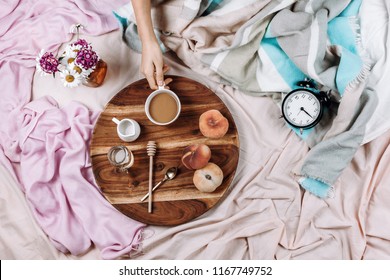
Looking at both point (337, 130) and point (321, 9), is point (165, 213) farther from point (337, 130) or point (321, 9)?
point (321, 9)

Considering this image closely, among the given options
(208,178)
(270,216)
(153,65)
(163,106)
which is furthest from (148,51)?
(270,216)

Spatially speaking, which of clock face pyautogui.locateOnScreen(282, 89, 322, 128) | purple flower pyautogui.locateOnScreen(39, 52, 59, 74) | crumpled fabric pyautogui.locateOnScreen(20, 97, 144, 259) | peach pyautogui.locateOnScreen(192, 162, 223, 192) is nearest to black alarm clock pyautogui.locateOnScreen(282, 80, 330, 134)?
clock face pyautogui.locateOnScreen(282, 89, 322, 128)

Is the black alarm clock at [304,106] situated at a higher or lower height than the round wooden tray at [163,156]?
higher

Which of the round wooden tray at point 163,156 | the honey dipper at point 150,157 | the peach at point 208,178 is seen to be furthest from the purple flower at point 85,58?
the peach at point 208,178

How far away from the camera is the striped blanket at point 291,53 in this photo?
42.0 inches

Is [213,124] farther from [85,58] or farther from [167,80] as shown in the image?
[85,58]

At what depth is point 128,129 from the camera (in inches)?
41.8

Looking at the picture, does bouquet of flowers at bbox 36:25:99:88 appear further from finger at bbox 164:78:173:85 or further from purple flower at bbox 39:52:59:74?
finger at bbox 164:78:173:85

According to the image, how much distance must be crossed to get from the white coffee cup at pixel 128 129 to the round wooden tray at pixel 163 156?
0.09ft

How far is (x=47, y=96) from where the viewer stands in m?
1.28

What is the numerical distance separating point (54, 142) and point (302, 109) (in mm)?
747

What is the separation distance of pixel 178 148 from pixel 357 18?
0.66 metres

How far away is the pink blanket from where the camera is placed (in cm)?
114

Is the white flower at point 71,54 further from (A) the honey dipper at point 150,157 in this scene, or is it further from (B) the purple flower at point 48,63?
(A) the honey dipper at point 150,157
